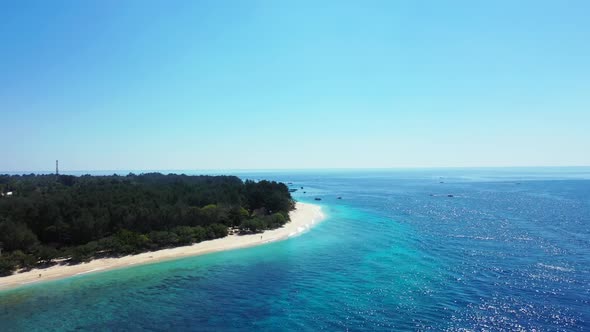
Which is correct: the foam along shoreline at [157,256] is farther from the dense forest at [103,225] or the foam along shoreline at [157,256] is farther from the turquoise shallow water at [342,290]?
the turquoise shallow water at [342,290]

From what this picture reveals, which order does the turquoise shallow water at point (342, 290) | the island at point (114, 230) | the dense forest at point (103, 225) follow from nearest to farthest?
the turquoise shallow water at point (342, 290) < the island at point (114, 230) < the dense forest at point (103, 225)

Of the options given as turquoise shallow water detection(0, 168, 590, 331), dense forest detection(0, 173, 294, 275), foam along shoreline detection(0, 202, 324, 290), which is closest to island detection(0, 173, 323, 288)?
dense forest detection(0, 173, 294, 275)

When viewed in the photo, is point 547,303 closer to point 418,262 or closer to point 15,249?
point 418,262

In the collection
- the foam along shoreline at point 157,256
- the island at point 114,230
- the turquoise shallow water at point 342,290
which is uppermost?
the island at point 114,230

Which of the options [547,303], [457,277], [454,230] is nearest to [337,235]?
[454,230]

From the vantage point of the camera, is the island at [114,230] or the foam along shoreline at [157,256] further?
the island at [114,230]

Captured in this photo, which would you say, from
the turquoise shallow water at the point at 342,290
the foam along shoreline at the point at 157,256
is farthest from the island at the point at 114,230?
the turquoise shallow water at the point at 342,290

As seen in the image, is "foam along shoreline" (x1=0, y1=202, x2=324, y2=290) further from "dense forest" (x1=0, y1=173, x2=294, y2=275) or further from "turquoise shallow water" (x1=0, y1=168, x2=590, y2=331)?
"turquoise shallow water" (x1=0, y1=168, x2=590, y2=331)

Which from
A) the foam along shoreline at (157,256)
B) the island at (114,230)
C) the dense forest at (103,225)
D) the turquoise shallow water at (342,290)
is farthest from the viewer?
the dense forest at (103,225)

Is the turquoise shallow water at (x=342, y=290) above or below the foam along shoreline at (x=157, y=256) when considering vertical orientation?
below
